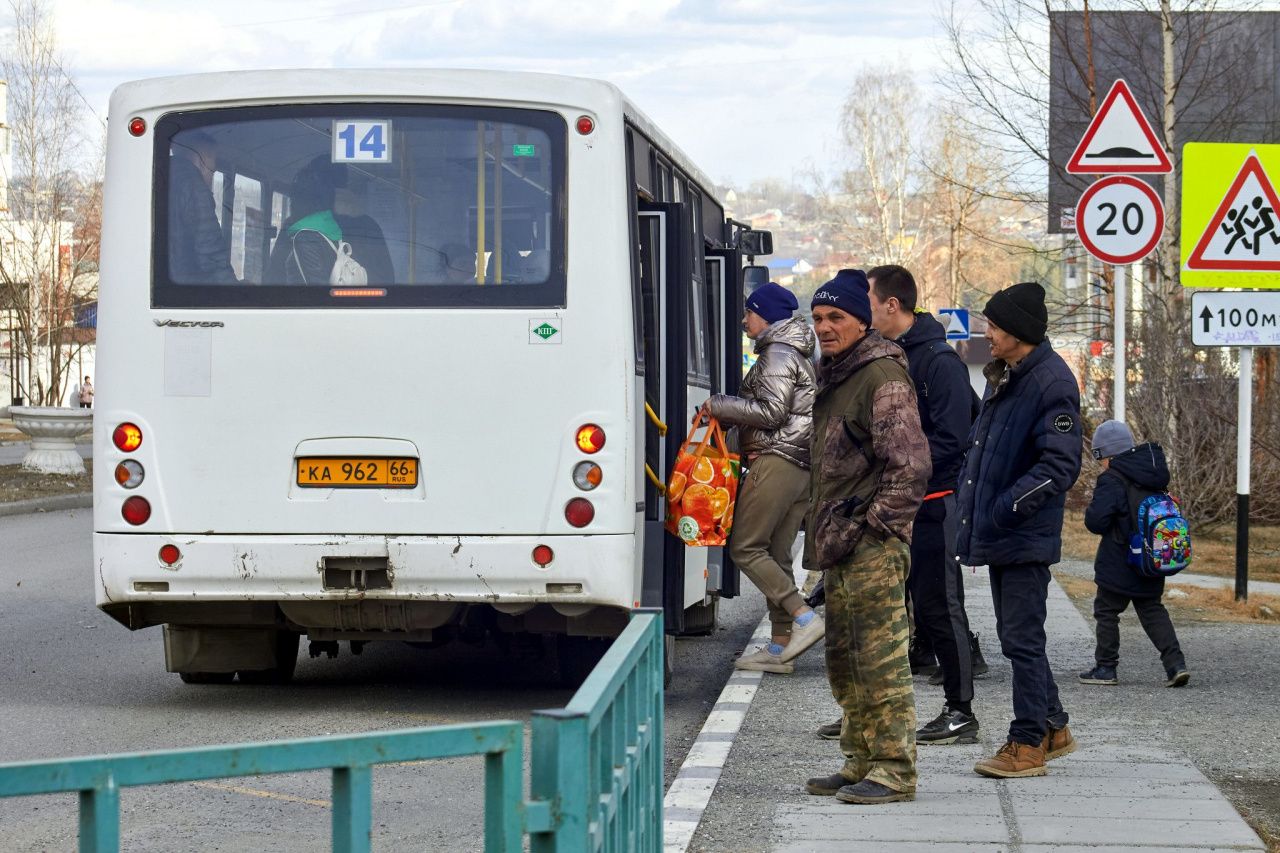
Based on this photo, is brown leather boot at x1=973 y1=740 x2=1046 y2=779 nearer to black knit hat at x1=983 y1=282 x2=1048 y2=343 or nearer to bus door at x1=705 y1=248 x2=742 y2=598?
black knit hat at x1=983 y1=282 x2=1048 y2=343

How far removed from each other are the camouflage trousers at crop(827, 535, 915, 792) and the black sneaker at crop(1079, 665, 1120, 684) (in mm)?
3166

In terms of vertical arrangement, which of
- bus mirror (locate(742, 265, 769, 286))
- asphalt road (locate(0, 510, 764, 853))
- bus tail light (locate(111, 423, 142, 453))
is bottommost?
asphalt road (locate(0, 510, 764, 853))

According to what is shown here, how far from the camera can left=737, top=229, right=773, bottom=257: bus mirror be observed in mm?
13891

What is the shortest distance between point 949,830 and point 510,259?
3445mm

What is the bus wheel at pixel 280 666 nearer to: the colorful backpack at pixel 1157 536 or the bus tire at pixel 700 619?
the bus tire at pixel 700 619

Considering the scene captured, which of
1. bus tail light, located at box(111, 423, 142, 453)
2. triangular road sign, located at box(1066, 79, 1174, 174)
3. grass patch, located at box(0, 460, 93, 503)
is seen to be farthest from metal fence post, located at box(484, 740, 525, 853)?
grass patch, located at box(0, 460, 93, 503)

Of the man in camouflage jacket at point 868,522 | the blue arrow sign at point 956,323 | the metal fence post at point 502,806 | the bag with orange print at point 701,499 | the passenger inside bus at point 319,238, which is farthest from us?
the blue arrow sign at point 956,323

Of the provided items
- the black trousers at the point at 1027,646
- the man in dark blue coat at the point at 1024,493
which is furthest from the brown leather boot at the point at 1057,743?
the black trousers at the point at 1027,646

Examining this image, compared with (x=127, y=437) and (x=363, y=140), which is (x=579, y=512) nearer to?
(x=363, y=140)

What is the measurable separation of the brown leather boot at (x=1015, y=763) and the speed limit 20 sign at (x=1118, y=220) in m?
4.46

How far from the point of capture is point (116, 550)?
27.0 feet

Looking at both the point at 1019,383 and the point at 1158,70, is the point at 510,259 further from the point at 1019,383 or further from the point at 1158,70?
the point at 1158,70

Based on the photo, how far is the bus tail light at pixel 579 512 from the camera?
26.6 feet

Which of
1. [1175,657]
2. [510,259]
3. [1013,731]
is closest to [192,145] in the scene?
[510,259]
